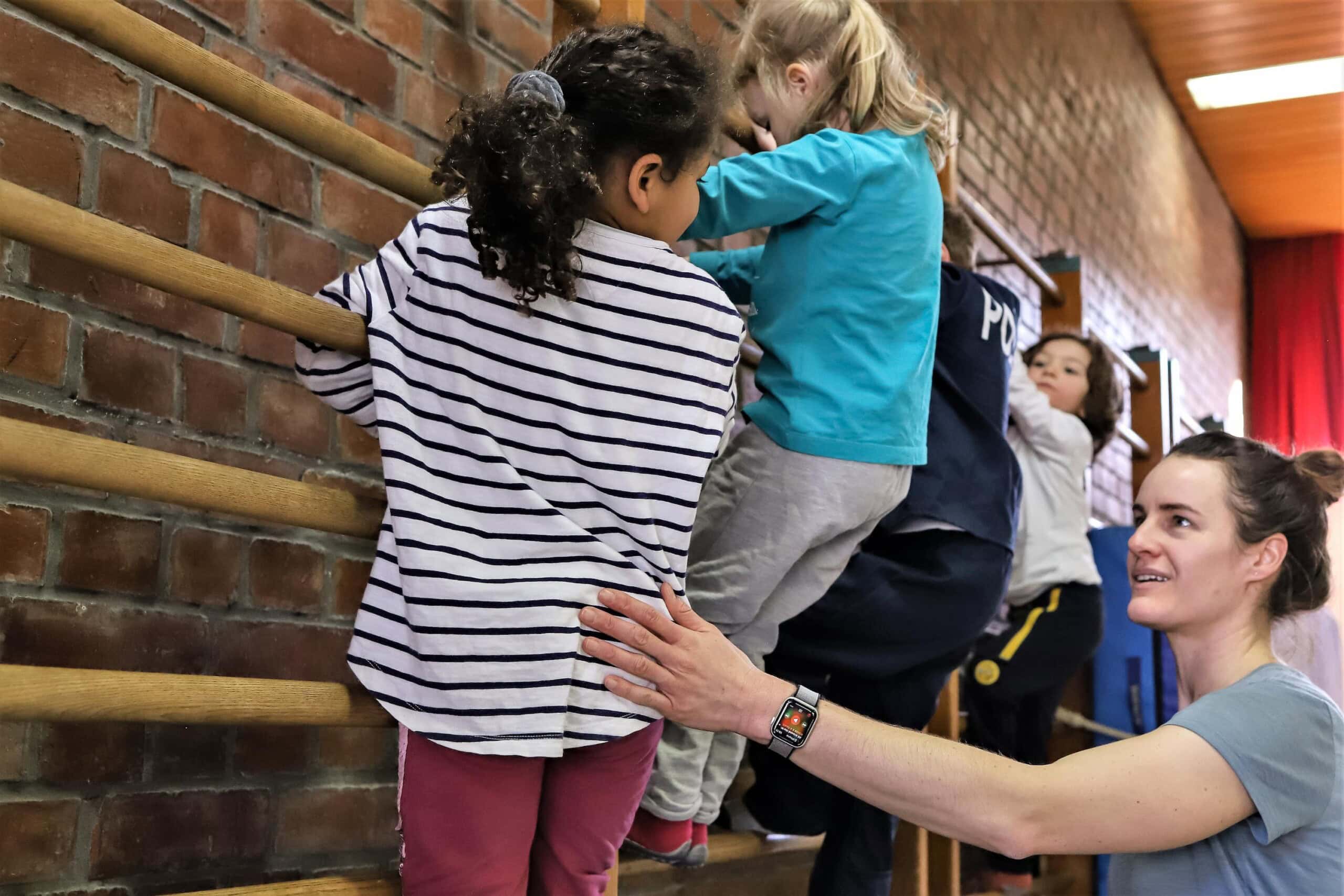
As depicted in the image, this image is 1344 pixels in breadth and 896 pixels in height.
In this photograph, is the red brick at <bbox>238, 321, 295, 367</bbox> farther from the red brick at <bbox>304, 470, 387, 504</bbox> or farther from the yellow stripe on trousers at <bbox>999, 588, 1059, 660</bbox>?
the yellow stripe on trousers at <bbox>999, 588, 1059, 660</bbox>

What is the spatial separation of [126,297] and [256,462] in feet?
0.71

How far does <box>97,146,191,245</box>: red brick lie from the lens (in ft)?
3.91

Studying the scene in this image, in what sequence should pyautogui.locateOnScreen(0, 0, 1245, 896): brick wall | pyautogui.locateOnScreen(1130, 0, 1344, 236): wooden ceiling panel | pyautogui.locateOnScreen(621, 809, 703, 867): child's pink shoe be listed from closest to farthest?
Answer: pyautogui.locateOnScreen(0, 0, 1245, 896): brick wall
pyautogui.locateOnScreen(621, 809, 703, 867): child's pink shoe
pyautogui.locateOnScreen(1130, 0, 1344, 236): wooden ceiling panel

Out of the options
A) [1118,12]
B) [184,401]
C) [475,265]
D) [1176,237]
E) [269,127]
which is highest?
[1118,12]

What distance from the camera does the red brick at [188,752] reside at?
1192mm

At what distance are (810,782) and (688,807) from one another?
0.39m

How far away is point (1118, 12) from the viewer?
4.80 metres

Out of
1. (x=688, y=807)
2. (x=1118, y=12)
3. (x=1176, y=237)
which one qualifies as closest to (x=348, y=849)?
(x=688, y=807)

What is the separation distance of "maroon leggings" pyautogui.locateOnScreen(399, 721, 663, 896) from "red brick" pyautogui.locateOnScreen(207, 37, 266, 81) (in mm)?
745

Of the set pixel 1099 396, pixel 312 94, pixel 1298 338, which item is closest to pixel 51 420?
pixel 312 94

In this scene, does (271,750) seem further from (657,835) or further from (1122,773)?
(1122,773)

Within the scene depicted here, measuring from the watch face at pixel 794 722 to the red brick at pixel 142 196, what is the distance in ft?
2.47

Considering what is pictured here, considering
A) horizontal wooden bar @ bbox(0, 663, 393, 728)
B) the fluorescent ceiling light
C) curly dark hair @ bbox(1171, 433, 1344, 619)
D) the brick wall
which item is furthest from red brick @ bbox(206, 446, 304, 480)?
the fluorescent ceiling light

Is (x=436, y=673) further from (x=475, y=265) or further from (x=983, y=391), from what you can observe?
(x=983, y=391)
